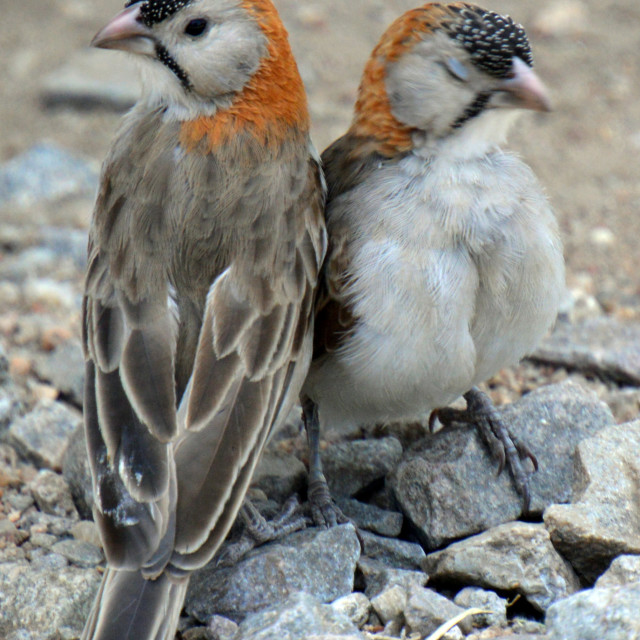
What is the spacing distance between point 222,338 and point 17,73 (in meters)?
6.80

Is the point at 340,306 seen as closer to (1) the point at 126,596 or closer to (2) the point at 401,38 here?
(2) the point at 401,38

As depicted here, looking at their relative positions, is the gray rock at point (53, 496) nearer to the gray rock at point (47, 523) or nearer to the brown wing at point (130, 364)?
the gray rock at point (47, 523)

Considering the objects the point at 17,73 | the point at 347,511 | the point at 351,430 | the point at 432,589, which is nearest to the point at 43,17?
the point at 17,73

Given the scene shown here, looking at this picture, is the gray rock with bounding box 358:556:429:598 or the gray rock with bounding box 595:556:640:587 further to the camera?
the gray rock with bounding box 358:556:429:598

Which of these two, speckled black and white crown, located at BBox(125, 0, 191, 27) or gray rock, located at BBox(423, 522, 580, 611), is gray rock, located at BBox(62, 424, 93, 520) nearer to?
gray rock, located at BBox(423, 522, 580, 611)

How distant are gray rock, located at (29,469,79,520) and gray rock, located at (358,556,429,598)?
135cm

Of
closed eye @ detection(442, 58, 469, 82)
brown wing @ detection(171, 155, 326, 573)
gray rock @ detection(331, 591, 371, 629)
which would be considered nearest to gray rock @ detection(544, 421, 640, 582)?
gray rock @ detection(331, 591, 371, 629)

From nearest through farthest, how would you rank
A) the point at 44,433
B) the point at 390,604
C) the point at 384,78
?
the point at 390,604, the point at 384,78, the point at 44,433

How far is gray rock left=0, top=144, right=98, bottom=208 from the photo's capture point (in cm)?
846

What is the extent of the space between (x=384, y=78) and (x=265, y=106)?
531 mm

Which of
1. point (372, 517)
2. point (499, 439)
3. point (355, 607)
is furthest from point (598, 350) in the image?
point (355, 607)

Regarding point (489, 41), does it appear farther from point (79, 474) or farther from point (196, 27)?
point (79, 474)

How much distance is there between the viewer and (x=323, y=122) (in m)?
9.26

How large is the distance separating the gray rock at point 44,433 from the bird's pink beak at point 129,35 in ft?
6.08
